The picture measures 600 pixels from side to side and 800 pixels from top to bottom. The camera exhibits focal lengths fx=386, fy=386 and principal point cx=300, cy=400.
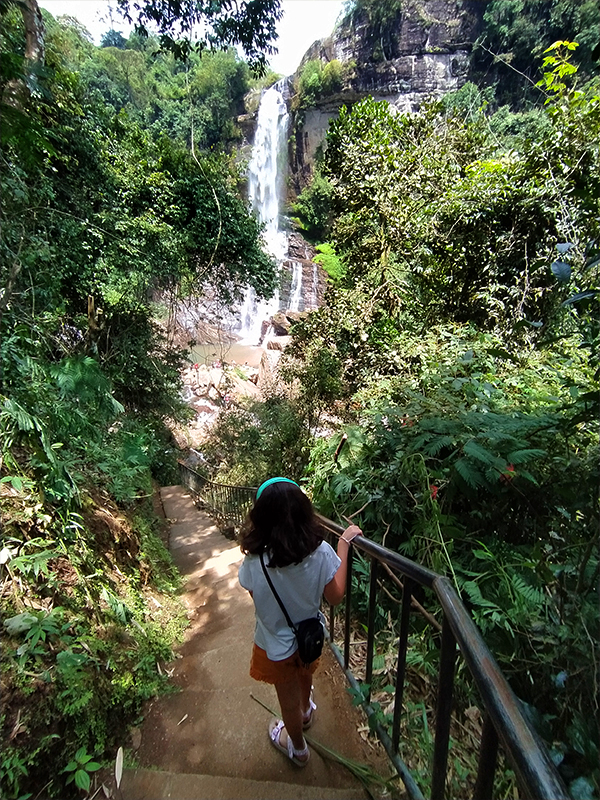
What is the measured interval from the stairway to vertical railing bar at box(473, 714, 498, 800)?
976 mm

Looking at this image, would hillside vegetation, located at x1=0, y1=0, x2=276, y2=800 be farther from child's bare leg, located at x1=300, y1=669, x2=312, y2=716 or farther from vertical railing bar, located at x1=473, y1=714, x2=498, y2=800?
vertical railing bar, located at x1=473, y1=714, x2=498, y2=800

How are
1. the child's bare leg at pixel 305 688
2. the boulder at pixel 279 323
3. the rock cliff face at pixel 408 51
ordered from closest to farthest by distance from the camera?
the child's bare leg at pixel 305 688, the boulder at pixel 279 323, the rock cliff face at pixel 408 51

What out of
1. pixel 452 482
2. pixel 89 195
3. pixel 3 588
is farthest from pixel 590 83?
pixel 3 588

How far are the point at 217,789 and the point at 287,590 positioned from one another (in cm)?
87

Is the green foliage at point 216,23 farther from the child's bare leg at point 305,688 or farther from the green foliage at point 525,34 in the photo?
the green foliage at point 525,34

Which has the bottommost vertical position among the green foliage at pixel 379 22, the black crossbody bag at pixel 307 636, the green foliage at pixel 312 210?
the black crossbody bag at pixel 307 636

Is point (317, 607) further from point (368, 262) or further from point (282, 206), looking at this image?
point (282, 206)

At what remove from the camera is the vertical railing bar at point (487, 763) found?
795 millimetres

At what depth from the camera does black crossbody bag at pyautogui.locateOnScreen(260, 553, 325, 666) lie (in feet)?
4.78

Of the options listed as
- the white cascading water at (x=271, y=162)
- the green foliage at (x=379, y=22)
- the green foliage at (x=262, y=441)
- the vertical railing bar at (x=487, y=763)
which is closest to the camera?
the vertical railing bar at (x=487, y=763)

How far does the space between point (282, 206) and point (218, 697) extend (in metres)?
29.7

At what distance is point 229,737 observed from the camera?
6.14ft

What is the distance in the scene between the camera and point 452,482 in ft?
7.03

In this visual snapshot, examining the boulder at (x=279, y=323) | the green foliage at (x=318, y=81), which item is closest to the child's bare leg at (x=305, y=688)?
the boulder at (x=279, y=323)
